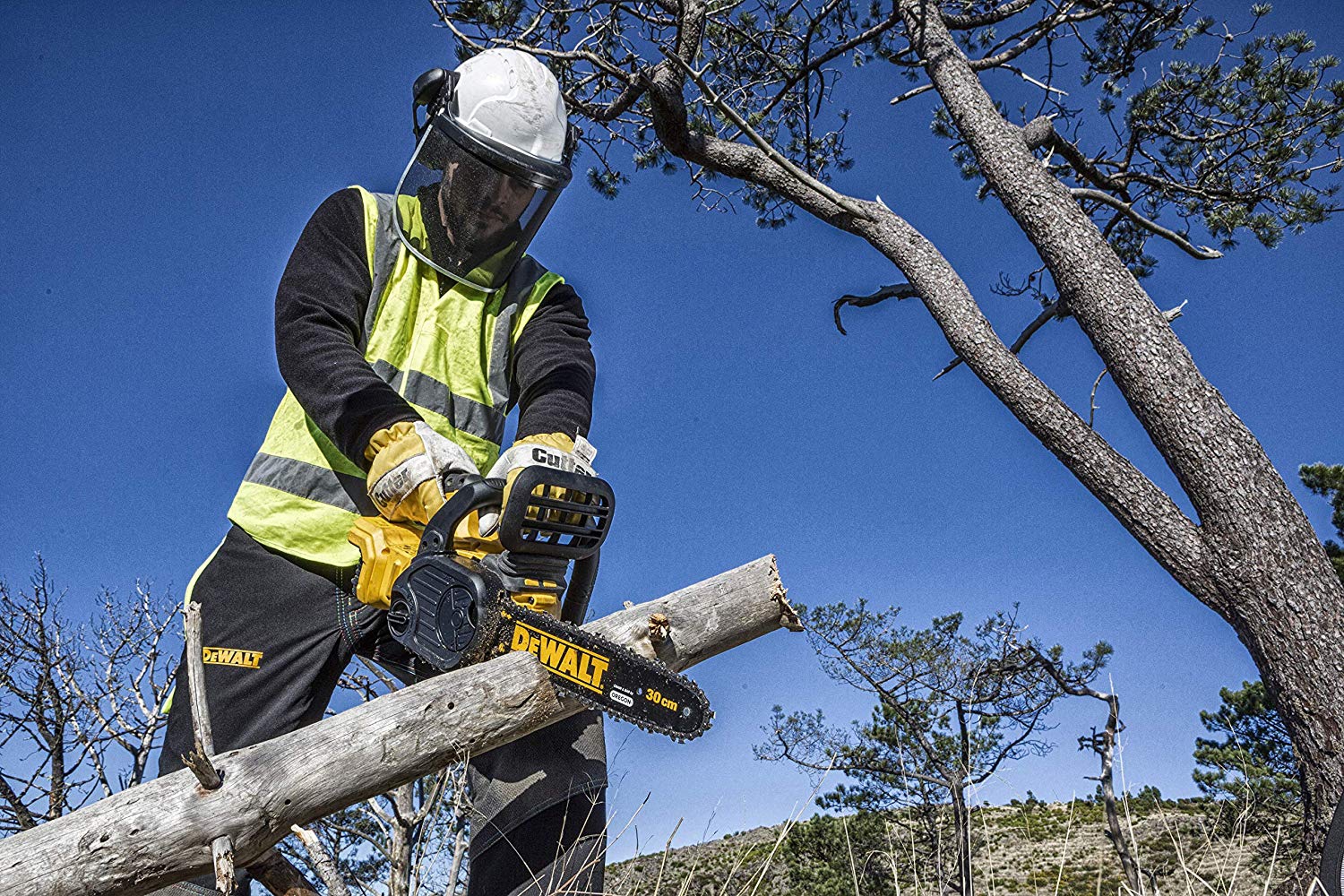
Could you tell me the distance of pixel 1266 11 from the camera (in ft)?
20.7

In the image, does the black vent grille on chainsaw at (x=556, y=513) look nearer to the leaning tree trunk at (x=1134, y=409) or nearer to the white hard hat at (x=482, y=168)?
the white hard hat at (x=482, y=168)

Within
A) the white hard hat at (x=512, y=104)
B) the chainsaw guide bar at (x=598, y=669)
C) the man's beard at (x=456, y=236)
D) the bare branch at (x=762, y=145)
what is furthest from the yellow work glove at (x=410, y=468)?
the bare branch at (x=762, y=145)

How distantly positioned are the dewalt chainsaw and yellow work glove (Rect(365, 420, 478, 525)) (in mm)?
50

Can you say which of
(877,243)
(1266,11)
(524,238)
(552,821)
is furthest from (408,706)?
(1266,11)

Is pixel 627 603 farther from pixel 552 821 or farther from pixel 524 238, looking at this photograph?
pixel 524 238

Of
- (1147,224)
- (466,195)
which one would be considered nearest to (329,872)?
(466,195)

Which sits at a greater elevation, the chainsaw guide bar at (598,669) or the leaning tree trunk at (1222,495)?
the leaning tree trunk at (1222,495)

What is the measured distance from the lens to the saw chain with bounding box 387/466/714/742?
2.10 meters

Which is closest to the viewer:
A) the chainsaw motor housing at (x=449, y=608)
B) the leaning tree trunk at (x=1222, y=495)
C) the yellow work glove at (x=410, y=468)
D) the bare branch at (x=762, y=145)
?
the chainsaw motor housing at (x=449, y=608)

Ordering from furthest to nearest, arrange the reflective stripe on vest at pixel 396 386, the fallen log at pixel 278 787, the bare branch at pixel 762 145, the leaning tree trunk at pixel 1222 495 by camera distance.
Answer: the bare branch at pixel 762 145, the leaning tree trunk at pixel 1222 495, the reflective stripe on vest at pixel 396 386, the fallen log at pixel 278 787

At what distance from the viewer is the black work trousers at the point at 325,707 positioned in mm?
2318

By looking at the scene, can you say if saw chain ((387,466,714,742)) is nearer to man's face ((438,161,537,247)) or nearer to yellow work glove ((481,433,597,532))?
yellow work glove ((481,433,597,532))

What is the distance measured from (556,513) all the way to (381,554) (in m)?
0.45

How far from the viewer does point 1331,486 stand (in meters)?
9.43
